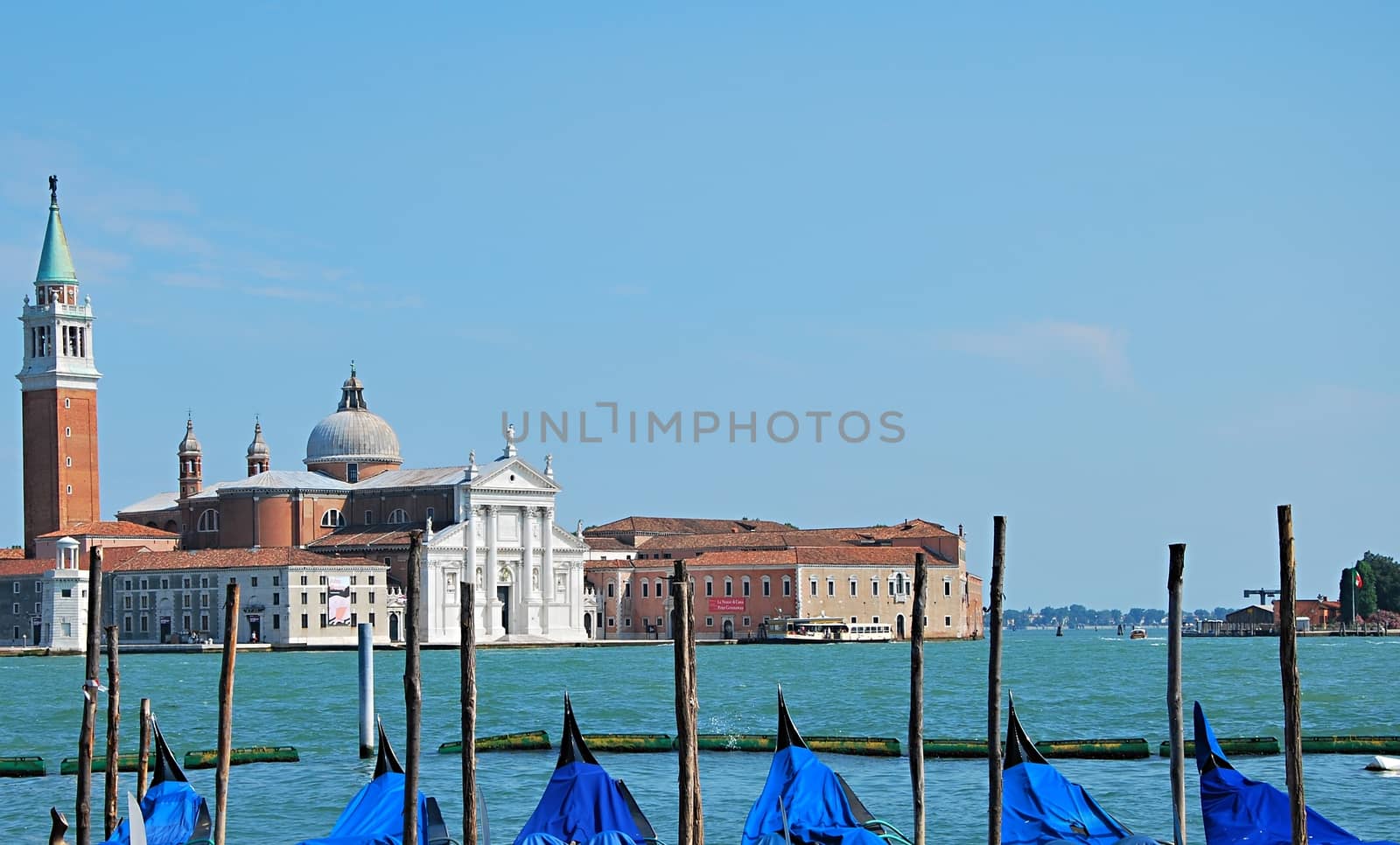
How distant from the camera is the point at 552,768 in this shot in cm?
2044

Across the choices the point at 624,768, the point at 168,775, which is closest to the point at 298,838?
the point at 168,775

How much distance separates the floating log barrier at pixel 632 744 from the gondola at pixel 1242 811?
380 inches

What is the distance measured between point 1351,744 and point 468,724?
1152cm

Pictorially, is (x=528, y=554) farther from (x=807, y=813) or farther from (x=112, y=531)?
(x=807, y=813)

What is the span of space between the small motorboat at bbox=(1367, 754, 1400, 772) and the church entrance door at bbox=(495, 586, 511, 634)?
46.4 m

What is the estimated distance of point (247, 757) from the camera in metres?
21.4

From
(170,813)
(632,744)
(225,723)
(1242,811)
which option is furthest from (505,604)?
(1242,811)

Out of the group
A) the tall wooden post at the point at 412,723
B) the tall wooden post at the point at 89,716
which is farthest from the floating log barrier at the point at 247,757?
the tall wooden post at the point at 412,723

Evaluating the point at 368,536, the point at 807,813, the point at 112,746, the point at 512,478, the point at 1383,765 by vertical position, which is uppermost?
the point at 512,478

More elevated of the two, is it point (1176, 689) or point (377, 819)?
point (1176, 689)

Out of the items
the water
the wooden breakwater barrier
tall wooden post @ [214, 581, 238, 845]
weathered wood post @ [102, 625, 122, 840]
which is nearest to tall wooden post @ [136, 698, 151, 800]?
weathered wood post @ [102, 625, 122, 840]

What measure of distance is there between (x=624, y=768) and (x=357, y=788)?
2.78m

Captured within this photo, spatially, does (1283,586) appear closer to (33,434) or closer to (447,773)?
(447,773)

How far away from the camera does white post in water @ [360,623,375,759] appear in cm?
2183
